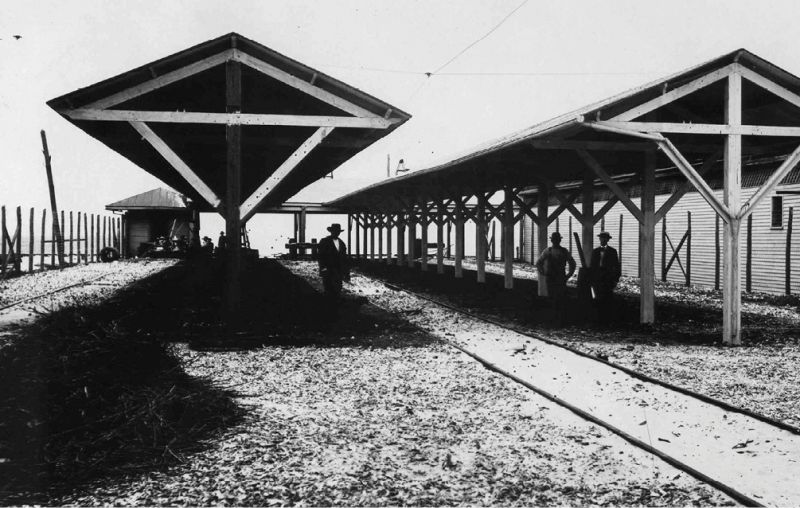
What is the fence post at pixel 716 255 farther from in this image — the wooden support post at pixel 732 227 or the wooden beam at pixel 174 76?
the wooden beam at pixel 174 76

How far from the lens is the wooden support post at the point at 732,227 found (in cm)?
1011

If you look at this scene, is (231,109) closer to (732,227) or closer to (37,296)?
(732,227)

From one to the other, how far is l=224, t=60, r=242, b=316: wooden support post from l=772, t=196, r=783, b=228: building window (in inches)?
621

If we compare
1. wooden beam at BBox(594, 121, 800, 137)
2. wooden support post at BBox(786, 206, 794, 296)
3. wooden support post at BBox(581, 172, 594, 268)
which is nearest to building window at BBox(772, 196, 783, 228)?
wooden support post at BBox(786, 206, 794, 296)

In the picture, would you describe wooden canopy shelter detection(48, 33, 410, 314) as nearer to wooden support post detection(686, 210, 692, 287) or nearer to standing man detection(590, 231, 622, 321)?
standing man detection(590, 231, 622, 321)

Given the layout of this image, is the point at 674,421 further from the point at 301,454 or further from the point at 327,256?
the point at 327,256

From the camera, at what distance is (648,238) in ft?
38.8

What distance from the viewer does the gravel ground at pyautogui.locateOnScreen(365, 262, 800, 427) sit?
7.14 meters

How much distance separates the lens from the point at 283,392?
6.98 metres

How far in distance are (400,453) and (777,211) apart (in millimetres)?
18416

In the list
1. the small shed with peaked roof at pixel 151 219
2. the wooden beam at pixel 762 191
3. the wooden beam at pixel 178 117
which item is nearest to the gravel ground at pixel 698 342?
the wooden beam at pixel 762 191

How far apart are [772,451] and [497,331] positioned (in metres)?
6.47

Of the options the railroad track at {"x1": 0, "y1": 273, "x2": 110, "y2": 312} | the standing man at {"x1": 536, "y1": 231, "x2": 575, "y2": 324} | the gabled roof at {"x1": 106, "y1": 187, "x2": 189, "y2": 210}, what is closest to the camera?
the standing man at {"x1": 536, "y1": 231, "x2": 575, "y2": 324}

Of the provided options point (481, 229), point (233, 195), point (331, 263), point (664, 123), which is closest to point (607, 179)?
point (664, 123)
